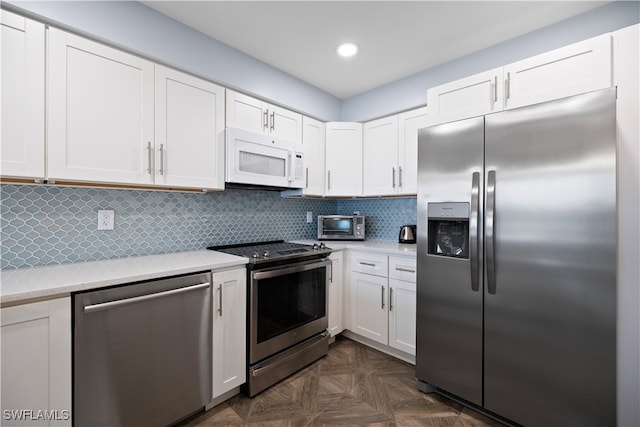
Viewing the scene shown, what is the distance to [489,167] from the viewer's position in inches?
68.1

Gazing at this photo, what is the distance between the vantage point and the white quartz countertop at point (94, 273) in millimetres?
1229

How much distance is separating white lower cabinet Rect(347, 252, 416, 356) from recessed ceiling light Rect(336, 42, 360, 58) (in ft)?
5.81

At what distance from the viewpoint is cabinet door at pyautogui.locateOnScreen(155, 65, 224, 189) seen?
75.1 inches

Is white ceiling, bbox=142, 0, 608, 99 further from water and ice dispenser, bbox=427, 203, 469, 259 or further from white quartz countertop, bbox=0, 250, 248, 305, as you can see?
white quartz countertop, bbox=0, 250, 248, 305

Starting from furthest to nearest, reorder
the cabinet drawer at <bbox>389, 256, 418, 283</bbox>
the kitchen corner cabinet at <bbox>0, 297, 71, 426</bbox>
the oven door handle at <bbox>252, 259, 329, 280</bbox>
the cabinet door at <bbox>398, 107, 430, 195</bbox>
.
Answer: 1. the cabinet door at <bbox>398, 107, 430, 195</bbox>
2. the cabinet drawer at <bbox>389, 256, 418, 283</bbox>
3. the oven door handle at <bbox>252, 259, 329, 280</bbox>
4. the kitchen corner cabinet at <bbox>0, 297, 71, 426</bbox>

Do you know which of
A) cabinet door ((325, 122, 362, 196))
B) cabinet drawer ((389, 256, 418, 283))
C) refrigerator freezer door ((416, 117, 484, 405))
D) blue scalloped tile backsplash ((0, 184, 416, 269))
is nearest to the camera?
blue scalloped tile backsplash ((0, 184, 416, 269))

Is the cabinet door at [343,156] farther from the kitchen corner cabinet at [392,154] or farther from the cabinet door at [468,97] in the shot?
the cabinet door at [468,97]

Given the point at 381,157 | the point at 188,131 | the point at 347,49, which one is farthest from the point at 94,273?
the point at 381,157

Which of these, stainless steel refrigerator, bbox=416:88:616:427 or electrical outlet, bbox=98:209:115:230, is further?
electrical outlet, bbox=98:209:115:230

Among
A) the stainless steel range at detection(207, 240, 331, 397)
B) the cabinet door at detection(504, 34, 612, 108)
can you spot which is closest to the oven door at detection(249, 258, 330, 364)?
the stainless steel range at detection(207, 240, 331, 397)

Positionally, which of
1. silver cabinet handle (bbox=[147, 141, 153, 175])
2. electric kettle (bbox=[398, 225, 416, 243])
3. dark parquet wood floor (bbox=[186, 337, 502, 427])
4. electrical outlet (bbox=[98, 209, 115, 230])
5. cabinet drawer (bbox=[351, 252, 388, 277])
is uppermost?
silver cabinet handle (bbox=[147, 141, 153, 175])

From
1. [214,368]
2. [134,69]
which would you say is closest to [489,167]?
[214,368]

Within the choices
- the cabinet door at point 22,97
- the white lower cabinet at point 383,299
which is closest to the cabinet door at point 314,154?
the white lower cabinet at point 383,299

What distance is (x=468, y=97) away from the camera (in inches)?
78.1
